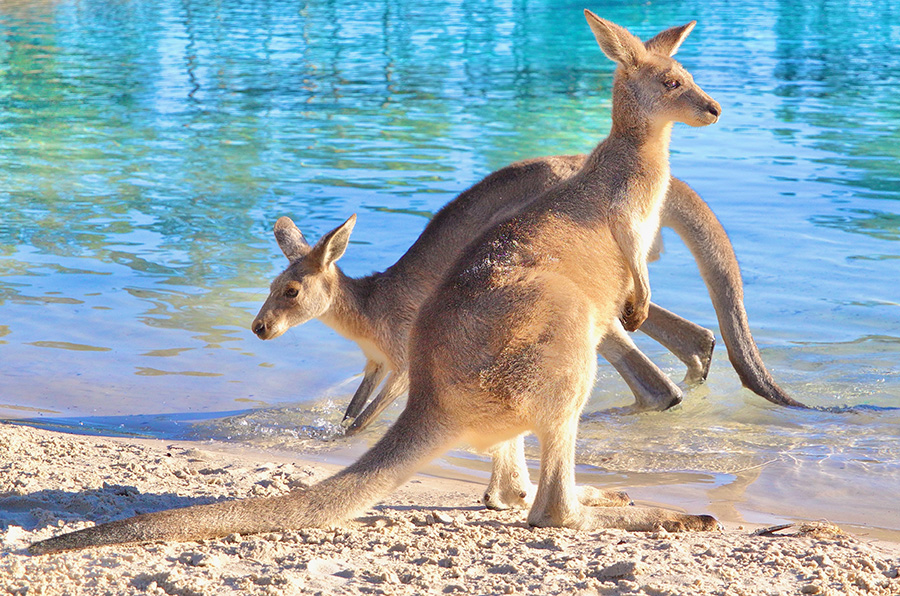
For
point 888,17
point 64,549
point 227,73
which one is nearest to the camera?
point 64,549

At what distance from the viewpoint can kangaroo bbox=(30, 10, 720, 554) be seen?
11.5ft

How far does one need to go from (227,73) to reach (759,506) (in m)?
18.8

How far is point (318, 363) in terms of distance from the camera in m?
6.82

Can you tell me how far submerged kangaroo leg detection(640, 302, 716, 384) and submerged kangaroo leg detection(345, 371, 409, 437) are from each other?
5.28 feet

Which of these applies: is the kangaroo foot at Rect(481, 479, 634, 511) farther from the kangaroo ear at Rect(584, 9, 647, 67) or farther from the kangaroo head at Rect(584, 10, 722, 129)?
the kangaroo ear at Rect(584, 9, 647, 67)

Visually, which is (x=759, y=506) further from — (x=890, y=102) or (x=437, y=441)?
(x=890, y=102)

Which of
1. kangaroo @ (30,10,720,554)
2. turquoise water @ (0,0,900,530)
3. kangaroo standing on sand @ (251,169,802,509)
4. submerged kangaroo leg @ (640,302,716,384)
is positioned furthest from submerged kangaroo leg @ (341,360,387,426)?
kangaroo @ (30,10,720,554)

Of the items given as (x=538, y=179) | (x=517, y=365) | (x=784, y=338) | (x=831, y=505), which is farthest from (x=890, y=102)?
Result: (x=517, y=365)

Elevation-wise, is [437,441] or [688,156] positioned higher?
[437,441]

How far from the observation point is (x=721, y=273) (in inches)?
233

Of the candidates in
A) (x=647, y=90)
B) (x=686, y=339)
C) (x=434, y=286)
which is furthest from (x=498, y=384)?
(x=686, y=339)

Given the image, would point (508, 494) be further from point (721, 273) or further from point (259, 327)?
point (721, 273)

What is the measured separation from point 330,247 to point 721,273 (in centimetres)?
208

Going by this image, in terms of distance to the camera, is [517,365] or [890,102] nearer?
[517,365]
